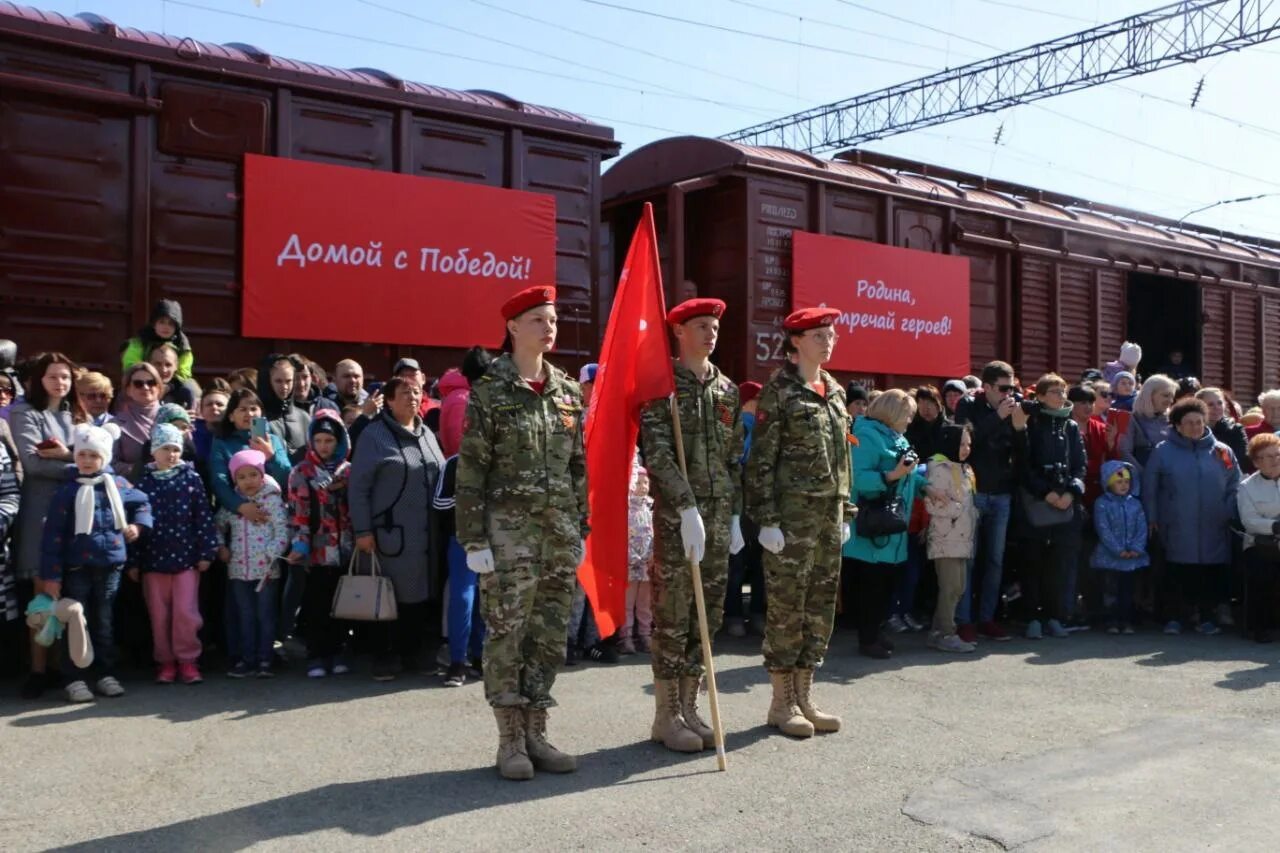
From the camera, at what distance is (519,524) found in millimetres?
3998

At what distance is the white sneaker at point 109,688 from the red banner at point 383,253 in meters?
2.65

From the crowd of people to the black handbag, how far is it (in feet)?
0.06

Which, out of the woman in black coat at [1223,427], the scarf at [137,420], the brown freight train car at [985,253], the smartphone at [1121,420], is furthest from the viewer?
the brown freight train car at [985,253]

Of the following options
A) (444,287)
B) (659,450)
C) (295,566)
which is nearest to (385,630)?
(295,566)

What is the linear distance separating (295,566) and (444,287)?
2.58 m

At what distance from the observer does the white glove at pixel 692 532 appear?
415 cm

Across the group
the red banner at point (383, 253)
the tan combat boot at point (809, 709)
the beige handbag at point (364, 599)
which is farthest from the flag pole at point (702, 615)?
the red banner at point (383, 253)

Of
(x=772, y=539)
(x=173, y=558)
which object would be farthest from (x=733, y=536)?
(x=173, y=558)

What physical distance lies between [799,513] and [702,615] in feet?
2.29

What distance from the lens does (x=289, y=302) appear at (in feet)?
23.4

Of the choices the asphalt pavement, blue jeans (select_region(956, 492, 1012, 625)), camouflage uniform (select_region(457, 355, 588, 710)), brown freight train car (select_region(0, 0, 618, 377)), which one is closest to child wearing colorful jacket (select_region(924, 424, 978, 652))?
blue jeans (select_region(956, 492, 1012, 625))

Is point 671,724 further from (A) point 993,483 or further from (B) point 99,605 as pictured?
(A) point 993,483

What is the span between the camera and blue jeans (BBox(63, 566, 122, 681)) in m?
5.28

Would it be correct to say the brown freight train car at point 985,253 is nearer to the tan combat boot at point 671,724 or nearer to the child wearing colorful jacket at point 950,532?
the child wearing colorful jacket at point 950,532
